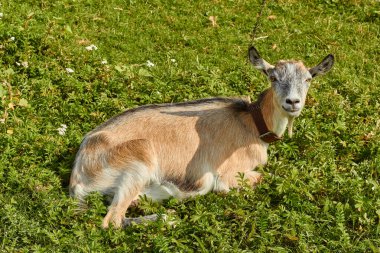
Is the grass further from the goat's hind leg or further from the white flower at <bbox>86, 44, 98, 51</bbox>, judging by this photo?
the goat's hind leg

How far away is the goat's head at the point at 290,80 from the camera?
20.6ft

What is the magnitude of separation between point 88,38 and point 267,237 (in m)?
4.80

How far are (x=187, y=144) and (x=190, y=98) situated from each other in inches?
51.6

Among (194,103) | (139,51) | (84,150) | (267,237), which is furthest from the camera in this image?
(139,51)

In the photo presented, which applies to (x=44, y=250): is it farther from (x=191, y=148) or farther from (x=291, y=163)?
(x=291, y=163)

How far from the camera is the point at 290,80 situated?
21.1ft

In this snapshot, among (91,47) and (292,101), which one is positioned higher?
(292,101)

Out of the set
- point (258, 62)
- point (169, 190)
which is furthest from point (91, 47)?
point (169, 190)

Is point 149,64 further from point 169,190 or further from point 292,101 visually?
point 292,101

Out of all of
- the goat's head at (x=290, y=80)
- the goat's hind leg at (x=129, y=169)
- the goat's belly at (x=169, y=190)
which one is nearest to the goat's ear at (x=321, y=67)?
the goat's head at (x=290, y=80)

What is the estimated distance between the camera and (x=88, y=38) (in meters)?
9.36

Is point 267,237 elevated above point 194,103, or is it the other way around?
point 194,103

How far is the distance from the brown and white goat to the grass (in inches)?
9.0

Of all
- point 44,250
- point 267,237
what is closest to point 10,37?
point 44,250
